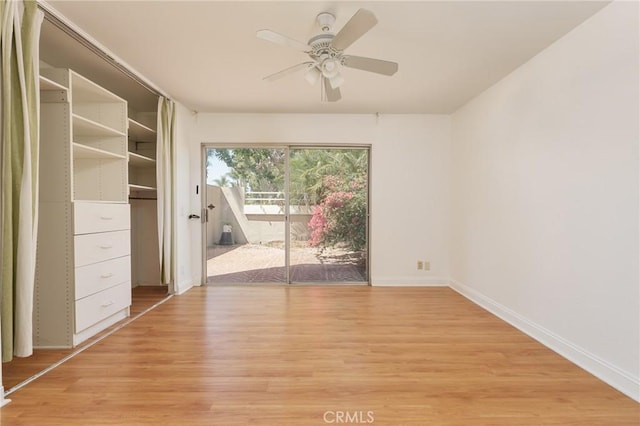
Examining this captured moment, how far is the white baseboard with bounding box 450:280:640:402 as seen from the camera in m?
1.73

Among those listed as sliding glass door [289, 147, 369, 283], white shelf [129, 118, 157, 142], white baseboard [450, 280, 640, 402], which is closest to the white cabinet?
white shelf [129, 118, 157, 142]

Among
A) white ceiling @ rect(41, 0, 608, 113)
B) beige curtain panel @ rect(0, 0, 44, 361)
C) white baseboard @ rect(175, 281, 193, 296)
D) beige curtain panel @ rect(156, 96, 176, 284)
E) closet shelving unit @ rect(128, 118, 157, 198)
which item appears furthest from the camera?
closet shelving unit @ rect(128, 118, 157, 198)

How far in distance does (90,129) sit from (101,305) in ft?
5.07

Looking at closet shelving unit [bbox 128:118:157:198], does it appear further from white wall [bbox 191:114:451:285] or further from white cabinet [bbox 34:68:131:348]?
white cabinet [bbox 34:68:131:348]

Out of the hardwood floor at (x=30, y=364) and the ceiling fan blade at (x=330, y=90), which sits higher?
the ceiling fan blade at (x=330, y=90)

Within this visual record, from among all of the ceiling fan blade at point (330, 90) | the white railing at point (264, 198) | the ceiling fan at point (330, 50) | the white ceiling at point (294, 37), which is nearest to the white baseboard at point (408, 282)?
the white railing at point (264, 198)

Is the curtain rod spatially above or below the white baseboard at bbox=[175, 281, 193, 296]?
above

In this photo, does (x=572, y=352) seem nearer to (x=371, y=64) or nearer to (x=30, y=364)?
(x=371, y=64)

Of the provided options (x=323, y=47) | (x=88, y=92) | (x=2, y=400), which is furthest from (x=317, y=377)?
(x=88, y=92)

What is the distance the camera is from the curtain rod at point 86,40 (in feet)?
6.46

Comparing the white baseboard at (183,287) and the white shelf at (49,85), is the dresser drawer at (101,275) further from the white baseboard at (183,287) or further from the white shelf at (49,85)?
the white shelf at (49,85)

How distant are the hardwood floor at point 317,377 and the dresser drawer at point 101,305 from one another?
0.64 feet

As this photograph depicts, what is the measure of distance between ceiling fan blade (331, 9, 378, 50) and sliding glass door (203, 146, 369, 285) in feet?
7.58

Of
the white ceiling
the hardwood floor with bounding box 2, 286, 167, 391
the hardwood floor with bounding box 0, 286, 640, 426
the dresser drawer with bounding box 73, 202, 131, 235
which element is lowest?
the hardwood floor with bounding box 0, 286, 640, 426
